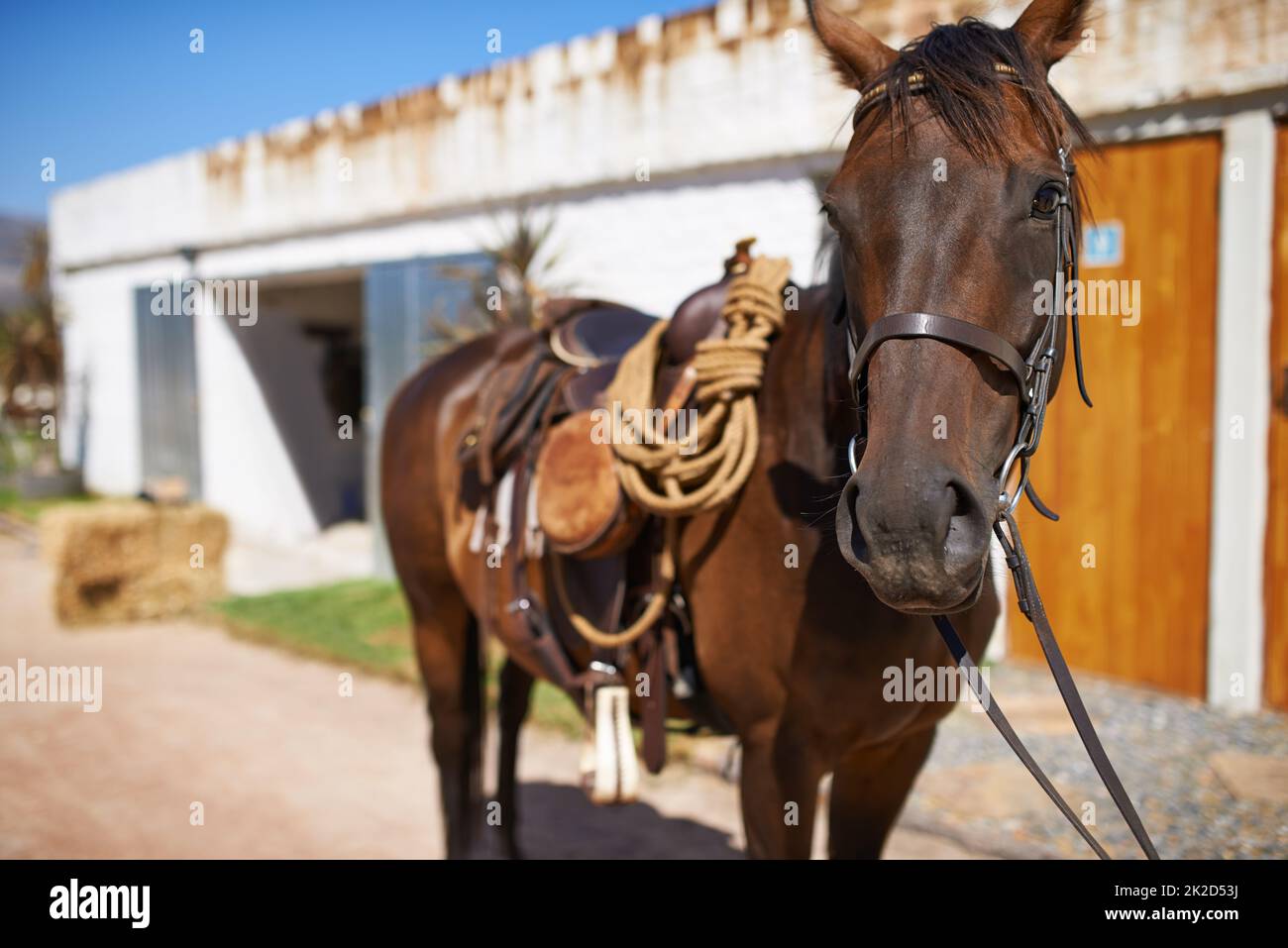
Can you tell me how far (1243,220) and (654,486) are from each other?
3796 mm

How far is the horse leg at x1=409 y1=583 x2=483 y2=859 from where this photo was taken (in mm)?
3350

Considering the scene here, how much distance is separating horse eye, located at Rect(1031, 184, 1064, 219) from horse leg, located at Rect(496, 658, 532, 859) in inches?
103

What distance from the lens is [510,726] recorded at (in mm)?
3635

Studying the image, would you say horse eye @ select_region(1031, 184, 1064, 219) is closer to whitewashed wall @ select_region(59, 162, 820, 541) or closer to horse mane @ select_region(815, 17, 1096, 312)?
horse mane @ select_region(815, 17, 1096, 312)

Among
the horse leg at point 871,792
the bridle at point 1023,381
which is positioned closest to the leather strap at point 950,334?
the bridle at point 1023,381

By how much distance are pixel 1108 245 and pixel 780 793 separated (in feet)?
13.3

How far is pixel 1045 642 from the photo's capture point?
1593mm

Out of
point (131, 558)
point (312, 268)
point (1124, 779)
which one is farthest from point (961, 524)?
point (312, 268)

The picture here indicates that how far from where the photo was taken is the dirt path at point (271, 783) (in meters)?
3.59

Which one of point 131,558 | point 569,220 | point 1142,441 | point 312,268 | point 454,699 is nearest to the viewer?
point 454,699

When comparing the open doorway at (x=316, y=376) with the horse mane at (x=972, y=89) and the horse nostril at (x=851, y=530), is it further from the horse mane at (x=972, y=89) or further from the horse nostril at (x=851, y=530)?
the horse nostril at (x=851, y=530)

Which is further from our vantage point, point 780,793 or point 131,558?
point 131,558

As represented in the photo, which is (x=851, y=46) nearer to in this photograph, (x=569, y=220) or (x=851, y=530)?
(x=851, y=530)

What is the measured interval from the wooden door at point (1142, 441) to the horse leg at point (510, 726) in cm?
293
